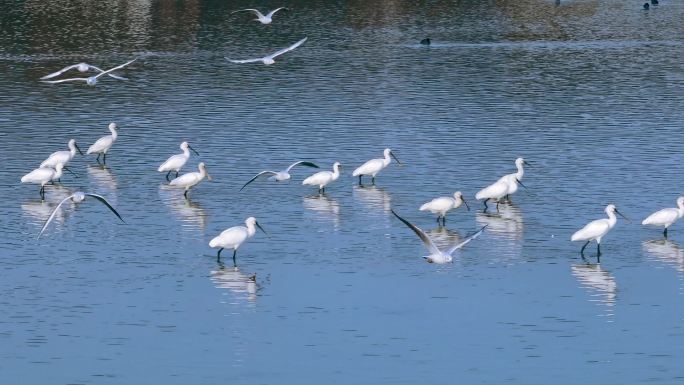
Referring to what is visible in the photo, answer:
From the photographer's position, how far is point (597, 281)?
3206cm

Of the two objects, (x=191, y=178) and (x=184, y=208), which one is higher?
(x=191, y=178)

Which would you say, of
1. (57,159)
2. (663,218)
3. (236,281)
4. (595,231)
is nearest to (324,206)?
(236,281)

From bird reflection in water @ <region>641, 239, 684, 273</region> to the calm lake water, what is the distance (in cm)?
7

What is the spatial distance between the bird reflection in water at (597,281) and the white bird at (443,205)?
4154 mm

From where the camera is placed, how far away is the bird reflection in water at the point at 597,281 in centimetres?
3098

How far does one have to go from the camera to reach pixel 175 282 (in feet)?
105

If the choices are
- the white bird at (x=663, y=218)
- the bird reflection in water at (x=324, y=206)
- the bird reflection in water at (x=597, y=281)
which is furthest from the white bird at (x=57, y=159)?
the white bird at (x=663, y=218)

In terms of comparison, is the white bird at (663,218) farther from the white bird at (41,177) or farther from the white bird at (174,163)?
the white bird at (41,177)

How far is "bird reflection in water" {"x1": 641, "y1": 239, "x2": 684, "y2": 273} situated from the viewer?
33.5 metres

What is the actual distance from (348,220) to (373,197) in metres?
2.74

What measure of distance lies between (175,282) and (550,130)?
20.4 metres

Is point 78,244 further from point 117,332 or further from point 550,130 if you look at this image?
point 550,130

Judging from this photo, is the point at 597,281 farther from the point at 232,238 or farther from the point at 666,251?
the point at 232,238

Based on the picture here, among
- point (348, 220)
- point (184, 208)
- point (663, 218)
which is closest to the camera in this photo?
point (663, 218)
